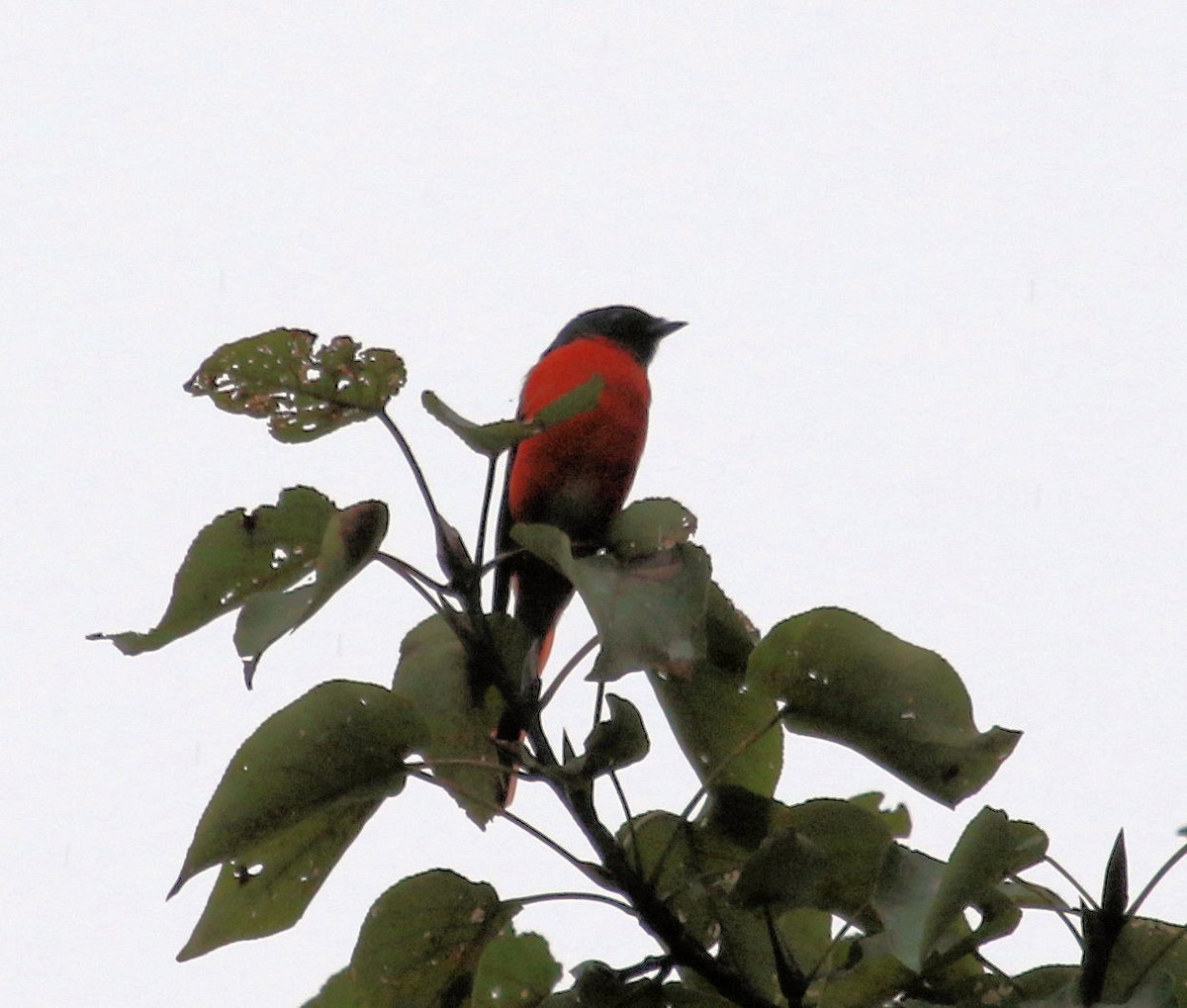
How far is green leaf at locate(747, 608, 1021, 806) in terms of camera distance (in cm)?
166

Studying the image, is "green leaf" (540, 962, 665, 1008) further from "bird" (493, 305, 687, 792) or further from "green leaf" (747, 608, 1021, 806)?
"bird" (493, 305, 687, 792)

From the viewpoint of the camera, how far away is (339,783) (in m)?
1.69

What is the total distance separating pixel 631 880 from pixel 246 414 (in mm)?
712

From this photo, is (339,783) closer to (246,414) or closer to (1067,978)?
(246,414)

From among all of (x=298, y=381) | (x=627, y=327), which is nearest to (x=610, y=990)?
(x=298, y=381)

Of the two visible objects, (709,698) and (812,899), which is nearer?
(812,899)

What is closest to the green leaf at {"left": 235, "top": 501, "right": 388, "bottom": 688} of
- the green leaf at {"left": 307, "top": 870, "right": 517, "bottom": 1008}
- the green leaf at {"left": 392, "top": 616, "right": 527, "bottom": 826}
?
the green leaf at {"left": 392, "top": 616, "right": 527, "bottom": 826}

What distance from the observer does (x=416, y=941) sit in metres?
1.81

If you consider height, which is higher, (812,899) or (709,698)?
(709,698)

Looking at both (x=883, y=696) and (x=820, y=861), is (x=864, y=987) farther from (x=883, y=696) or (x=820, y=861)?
(x=883, y=696)

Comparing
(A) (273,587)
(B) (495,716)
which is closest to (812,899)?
(B) (495,716)

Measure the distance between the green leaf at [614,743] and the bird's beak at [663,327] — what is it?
2905 mm

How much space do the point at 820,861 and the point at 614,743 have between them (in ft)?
0.83

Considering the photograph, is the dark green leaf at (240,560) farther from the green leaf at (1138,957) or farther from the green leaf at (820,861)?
the green leaf at (1138,957)
